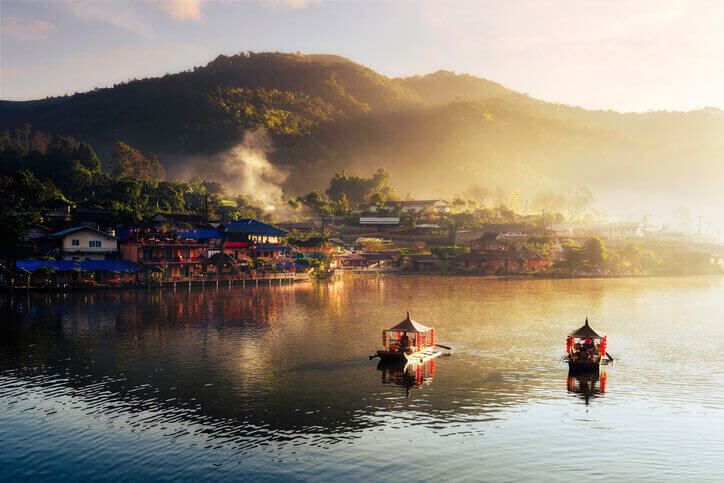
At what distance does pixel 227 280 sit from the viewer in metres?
100

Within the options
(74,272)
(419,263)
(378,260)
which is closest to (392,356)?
(74,272)

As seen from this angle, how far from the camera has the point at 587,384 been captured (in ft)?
134

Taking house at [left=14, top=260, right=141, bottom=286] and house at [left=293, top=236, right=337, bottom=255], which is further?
house at [left=293, top=236, right=337, bottom=255]

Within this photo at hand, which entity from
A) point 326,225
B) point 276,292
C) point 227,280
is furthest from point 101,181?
point 276,292

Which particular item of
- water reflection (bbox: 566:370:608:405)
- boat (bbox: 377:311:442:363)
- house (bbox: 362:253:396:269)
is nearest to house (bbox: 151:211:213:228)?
house (bbox: 362:253:396:269)

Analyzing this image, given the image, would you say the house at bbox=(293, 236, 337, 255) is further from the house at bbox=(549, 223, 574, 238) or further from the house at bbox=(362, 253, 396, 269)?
the house at bbox=(549, 223, 574, 238)

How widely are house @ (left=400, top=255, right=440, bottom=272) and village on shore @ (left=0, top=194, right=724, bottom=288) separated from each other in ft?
0.74

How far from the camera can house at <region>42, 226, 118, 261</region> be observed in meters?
93.0

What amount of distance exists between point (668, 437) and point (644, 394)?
772 centimetres

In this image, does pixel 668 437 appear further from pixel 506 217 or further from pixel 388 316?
pixel 506 217

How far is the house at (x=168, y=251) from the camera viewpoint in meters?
96.5

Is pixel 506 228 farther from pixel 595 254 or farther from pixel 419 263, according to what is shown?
pixel 419 263

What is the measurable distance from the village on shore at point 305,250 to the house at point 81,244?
0.14 metres

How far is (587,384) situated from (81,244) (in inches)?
3107
